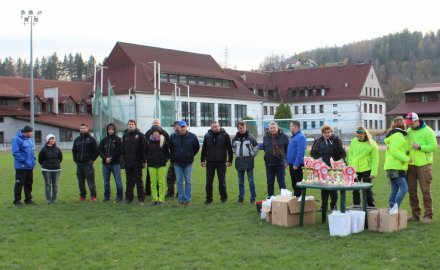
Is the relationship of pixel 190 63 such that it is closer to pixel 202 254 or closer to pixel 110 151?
pixel 110 151

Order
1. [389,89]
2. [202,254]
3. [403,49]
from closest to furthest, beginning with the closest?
[202,254] → [389,89] → [403,49]

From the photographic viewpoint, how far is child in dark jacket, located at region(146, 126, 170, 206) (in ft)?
37.8

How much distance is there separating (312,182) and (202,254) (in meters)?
2.58

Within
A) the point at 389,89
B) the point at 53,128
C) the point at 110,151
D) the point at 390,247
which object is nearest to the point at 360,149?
the point at 390,247

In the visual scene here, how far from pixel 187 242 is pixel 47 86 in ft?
173

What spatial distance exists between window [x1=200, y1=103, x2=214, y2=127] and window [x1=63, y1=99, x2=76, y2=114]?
13.3 m

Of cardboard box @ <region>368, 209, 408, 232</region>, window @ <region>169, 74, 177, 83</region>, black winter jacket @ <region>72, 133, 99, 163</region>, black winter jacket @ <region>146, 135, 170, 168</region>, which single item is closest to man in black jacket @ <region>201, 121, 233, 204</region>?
black winter jacket @ <region>146, 135, 170, 168</region>

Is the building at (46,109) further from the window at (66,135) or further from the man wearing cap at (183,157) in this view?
the man wearing cap at (183,157)

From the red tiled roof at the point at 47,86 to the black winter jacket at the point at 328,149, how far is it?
158 feet

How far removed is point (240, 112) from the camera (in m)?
63.9

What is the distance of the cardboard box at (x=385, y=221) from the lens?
27.4ft

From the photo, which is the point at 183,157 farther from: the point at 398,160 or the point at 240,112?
the point at 240,112

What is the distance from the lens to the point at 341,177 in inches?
343

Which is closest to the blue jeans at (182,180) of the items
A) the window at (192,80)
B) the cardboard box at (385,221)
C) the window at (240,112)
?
the cardboard box at (385,221)
